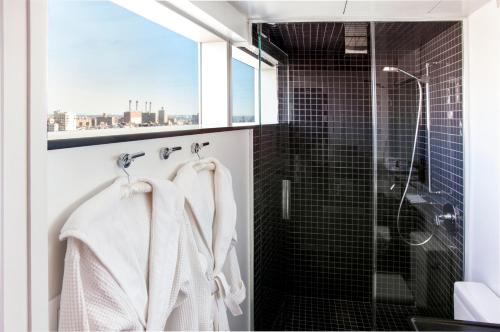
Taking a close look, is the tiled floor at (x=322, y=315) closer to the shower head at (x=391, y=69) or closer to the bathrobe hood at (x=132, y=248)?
the shower head at (x=391, y=69)

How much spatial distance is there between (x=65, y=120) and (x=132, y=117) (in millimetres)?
381

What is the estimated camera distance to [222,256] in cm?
172

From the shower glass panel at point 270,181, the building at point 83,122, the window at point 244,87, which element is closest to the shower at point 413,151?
the shower glass panel at point 270,181

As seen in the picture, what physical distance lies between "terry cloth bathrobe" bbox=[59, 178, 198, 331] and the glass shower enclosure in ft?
4.62

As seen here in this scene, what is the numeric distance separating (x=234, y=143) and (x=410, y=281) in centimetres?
154

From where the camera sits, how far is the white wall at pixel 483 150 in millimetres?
2162

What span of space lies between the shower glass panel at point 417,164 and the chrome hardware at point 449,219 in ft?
0.06

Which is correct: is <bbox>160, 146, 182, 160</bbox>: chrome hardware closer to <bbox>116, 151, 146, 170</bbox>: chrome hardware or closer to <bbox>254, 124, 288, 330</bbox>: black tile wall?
<bbox>116, 151, 146, 170</bbox>: chrome hardware

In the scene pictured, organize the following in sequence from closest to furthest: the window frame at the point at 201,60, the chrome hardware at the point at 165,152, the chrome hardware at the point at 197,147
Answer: the chrome hardware at the point at 165,152, the window frame at the point at 201,60, the chrome hardware at the point at 197,147

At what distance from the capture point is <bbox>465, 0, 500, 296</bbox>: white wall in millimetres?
2162

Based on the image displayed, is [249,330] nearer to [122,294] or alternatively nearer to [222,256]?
[222,256]

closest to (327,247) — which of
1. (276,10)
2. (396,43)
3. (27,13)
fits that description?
(396,43)

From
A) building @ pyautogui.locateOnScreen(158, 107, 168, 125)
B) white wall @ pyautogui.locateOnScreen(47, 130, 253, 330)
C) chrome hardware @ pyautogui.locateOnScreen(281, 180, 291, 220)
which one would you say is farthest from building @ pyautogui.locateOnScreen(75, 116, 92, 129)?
chrome hardware @ pyautogui.locateOnScreen(281, 180, 291, 220)

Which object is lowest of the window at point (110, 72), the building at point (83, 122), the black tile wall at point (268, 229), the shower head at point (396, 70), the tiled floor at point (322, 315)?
the tiled floor at point (322, 315)
